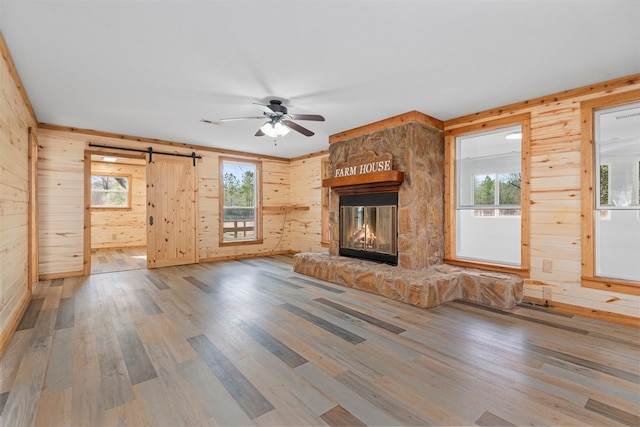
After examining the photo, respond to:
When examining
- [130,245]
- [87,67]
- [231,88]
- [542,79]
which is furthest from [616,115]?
[130,245]

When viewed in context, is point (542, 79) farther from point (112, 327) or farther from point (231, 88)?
point (112, 327)

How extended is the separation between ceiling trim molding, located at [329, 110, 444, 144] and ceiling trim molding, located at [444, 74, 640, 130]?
0.98 feet

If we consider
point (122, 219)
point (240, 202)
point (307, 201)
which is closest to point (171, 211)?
point (240, 202)

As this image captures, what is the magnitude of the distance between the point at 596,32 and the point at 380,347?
3069 millimetres

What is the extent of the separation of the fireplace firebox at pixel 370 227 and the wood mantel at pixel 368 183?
99 mm

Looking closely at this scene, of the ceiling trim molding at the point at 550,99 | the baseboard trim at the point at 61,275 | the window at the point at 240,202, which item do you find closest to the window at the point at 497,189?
the ceiling trim molding at the point at 550,99

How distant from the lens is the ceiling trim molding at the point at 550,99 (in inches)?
120

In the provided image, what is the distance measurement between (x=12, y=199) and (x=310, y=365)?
3.25 m

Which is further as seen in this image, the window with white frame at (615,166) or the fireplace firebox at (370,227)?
the fireplace firebox at (370,227)

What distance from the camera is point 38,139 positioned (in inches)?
188

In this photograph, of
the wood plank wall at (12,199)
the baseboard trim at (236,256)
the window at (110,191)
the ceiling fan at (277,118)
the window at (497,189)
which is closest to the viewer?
the wood plank wall at (12,199)

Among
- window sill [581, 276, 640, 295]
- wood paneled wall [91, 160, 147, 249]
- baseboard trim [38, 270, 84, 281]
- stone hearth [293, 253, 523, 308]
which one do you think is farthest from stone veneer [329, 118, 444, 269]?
wood paneled wall [91, 160, 147, 249]

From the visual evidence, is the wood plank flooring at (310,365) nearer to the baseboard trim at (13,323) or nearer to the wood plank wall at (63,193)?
the baseboard trim at (13,323)

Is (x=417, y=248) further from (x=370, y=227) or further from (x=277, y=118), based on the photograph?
(x=277, y=118)
